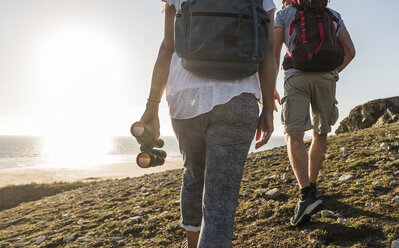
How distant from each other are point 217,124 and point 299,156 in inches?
89.4

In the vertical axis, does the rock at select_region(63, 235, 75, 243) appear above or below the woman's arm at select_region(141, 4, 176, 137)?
below

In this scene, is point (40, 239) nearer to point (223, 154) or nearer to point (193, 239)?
point (193, 239)

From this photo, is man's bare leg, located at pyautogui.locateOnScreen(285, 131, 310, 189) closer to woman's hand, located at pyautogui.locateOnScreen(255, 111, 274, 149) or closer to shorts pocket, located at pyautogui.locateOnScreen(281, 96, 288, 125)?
shorts pocket, located at pyautogui.locateOnScreen(281, 96, 288, 125)

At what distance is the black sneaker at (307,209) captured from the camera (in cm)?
359

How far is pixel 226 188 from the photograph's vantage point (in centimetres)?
187

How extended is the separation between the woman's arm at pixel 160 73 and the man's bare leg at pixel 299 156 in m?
2.17

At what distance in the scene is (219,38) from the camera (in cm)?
179

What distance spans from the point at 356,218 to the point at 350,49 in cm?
244

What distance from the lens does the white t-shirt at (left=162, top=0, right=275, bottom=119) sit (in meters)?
1.84

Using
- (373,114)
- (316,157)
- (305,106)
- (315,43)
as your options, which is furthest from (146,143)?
(373,114)

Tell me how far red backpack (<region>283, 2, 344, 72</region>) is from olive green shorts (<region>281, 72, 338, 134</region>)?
0.17 meters

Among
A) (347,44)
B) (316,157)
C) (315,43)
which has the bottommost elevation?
(316,157)

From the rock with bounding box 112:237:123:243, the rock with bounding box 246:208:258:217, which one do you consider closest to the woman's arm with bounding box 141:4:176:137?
the rock with bounding box 246:208:258:217

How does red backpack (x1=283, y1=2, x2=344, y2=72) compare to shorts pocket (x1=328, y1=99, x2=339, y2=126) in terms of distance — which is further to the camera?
shorts pocket (x1=328, y1=99, x2=339, y2=126)
